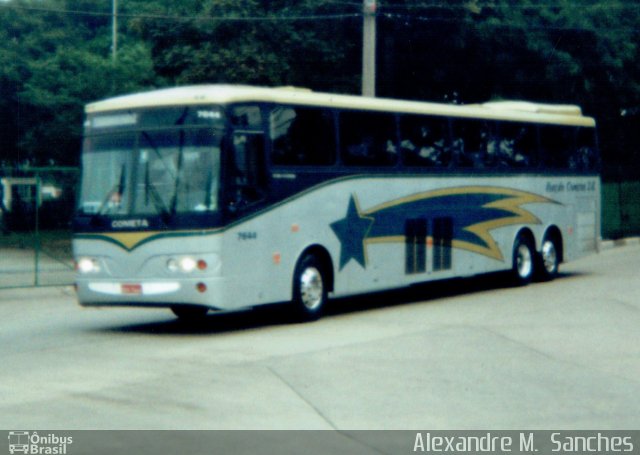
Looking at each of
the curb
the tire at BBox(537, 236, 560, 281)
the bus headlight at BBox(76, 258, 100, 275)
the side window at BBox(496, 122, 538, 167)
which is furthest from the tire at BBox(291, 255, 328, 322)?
the curb

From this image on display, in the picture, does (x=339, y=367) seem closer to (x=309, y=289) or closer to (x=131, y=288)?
(x=131, y=288)

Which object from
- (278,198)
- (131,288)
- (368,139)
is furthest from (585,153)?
(131,288)

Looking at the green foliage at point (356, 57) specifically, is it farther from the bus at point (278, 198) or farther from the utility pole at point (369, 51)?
the bus at point (278, 198)

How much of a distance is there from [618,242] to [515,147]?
14492 millimetres

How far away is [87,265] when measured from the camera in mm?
15039

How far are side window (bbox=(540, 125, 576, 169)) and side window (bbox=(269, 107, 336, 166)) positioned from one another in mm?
7086

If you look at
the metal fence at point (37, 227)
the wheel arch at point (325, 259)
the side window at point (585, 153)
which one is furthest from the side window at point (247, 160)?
the side window at point (585, 153)

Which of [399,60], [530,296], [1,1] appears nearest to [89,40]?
[1,1]

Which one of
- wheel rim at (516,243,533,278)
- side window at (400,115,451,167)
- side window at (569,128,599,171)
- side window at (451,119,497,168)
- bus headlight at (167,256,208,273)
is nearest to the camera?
bus headlight at (167,256,208,273)

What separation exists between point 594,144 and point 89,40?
42.8m

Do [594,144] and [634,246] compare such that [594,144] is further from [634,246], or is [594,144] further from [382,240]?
[634,246]

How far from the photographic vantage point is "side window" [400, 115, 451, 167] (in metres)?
18.4

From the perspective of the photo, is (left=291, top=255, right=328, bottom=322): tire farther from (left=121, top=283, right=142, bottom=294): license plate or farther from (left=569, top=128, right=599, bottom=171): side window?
(left=569, top=128, right=599, bottom=171): side window

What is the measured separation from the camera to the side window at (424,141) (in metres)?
18.4
